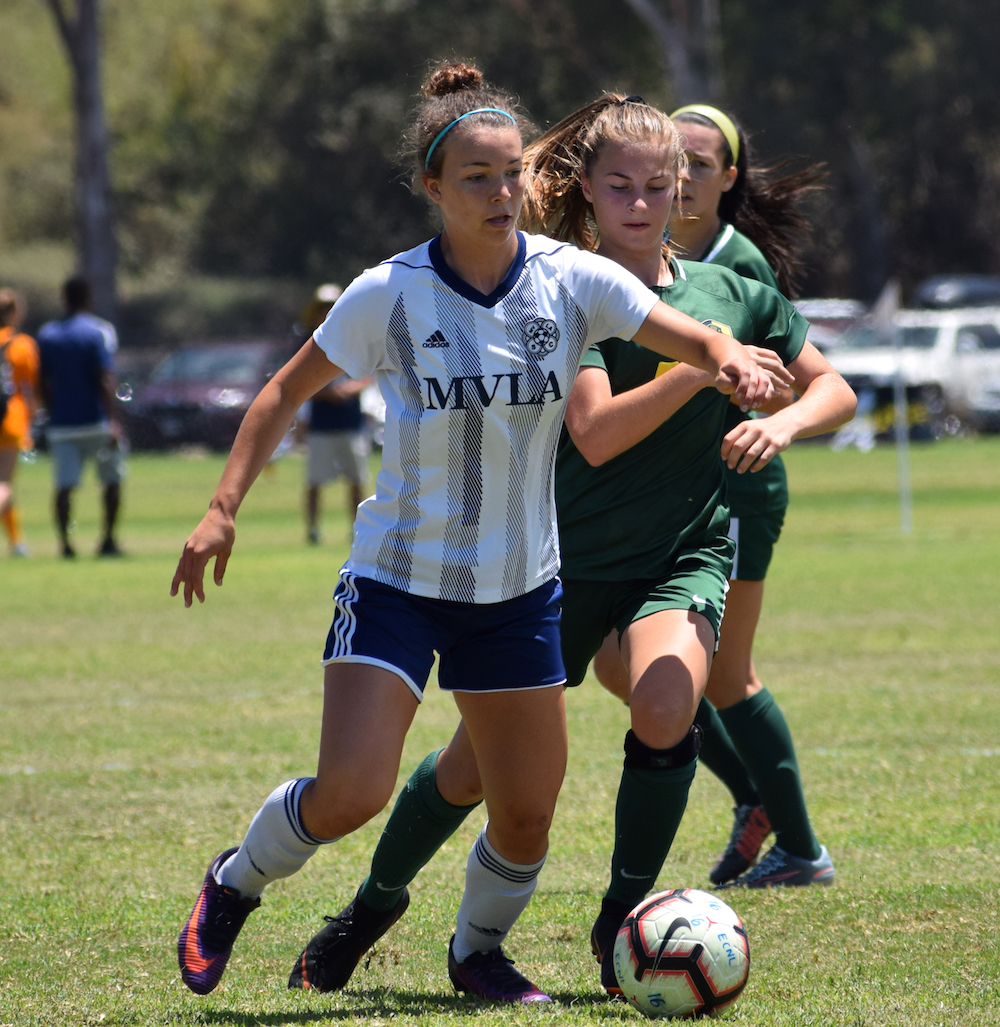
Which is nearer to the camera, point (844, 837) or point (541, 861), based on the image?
point (541, 861)

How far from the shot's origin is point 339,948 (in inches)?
149

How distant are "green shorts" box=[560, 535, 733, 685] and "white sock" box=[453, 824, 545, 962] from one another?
478 millimetres

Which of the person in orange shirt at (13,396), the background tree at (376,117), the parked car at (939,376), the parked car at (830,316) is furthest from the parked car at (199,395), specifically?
the person in orange shirt at (13,396)

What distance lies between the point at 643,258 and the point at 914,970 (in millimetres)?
1844

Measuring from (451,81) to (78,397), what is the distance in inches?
430

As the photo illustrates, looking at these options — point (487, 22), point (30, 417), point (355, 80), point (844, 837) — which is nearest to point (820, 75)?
point (487, 22)

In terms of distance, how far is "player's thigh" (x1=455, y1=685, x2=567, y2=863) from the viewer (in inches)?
140

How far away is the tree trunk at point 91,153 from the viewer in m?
31.3

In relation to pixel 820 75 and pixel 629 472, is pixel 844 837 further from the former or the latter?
pixel 820 75

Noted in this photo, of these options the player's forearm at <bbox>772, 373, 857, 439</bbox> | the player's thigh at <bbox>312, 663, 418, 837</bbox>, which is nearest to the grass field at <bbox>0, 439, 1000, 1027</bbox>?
the player's thigh at <bbox>312, 663, 418, 837</bbox>

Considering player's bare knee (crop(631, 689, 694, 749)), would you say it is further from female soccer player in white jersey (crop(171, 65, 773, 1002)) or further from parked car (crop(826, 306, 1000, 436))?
parked car (crop(826, 306, 1000, 436))

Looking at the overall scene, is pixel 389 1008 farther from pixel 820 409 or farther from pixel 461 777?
pixel 820 409

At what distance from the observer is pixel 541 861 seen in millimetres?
3771

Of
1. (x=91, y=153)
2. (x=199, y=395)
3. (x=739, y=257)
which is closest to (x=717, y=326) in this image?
(x=739, y=257)
